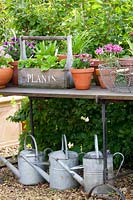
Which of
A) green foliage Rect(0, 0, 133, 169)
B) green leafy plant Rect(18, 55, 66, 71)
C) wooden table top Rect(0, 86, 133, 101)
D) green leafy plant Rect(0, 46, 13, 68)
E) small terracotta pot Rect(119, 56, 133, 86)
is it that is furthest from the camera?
green foliage Rect(0, 0, 133, 169)

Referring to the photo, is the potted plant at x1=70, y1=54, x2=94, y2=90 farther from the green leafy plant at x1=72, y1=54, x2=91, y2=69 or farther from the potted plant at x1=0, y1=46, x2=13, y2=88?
the potted plant at x1=0, y1=46, x2=13, y2=88

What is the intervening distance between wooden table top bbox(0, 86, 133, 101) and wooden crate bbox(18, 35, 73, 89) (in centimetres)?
6

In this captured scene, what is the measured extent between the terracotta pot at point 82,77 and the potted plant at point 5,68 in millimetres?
527

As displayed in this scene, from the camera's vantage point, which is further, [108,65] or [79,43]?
[79,43]

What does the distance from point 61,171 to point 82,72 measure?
0.80 m

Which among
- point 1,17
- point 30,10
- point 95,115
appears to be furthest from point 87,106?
point 1,17

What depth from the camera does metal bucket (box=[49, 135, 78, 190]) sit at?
12.5 feet

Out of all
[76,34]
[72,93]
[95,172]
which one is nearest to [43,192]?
[95,172]

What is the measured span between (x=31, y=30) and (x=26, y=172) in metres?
1.25

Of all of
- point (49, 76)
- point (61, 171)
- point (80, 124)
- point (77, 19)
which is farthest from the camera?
point (80, 124)

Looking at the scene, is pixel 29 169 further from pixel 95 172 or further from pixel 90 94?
pixel 90 94

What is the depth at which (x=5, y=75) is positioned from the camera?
12.5 ft

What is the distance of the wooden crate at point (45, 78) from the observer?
3672 millimetres

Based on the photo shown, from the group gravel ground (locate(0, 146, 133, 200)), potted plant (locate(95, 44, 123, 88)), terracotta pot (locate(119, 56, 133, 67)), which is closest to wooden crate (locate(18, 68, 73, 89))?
potted plant (locate(95, 44, 123, 88))
